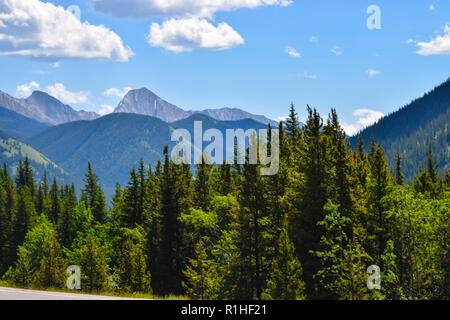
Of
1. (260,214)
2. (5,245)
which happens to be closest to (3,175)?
(5,245)

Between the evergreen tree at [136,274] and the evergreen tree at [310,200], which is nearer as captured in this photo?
the evergreen tree at [310,200]

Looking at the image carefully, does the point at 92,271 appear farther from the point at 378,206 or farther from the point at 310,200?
the point at 378,206

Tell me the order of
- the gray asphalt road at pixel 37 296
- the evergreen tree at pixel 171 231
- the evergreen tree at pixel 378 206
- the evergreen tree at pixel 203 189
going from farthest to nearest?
the evergreen tree at pixel 203 189 < the evergreen tree at pixel 171 231 < the evergreen tree at pixel 378 206 < the gray asphalt road at pixel 37 296

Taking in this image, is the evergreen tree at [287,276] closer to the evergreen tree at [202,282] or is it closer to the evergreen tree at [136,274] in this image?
the evergreen tree at [202,282]

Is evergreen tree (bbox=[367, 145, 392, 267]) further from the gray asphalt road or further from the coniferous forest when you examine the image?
the gray asphalt road

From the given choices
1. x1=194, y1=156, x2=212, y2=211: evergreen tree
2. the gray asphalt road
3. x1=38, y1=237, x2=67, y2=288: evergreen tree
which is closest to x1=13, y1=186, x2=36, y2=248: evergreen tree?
x1=38, y1=237, x2=67, y2=288: evergreen tree

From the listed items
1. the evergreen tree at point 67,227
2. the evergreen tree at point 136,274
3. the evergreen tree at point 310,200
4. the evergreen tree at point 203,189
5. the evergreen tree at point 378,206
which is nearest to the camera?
the evergreen tree at point 310,200

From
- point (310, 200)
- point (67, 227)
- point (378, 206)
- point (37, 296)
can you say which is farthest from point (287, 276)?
point (67, 227)

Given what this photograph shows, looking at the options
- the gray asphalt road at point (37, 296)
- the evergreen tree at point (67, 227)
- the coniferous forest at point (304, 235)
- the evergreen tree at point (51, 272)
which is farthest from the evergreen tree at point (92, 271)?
the evergreen tree at point (67, 227)

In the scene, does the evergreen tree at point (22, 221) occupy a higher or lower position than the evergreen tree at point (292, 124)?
lower

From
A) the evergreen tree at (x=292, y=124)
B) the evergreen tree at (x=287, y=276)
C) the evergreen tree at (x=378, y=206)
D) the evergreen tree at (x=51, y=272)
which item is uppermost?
the evergreen tree at (x=292, y=124)

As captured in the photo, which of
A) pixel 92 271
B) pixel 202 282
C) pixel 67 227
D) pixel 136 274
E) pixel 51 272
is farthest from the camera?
pixel 67 227

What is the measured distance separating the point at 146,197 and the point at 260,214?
28830 millimetres
